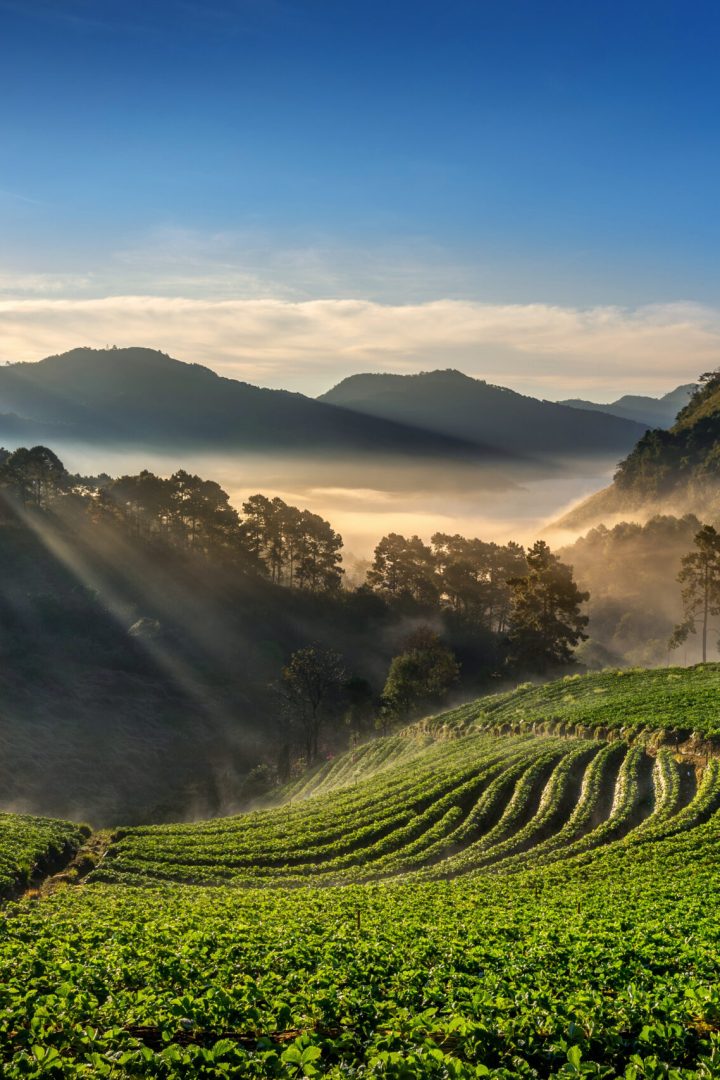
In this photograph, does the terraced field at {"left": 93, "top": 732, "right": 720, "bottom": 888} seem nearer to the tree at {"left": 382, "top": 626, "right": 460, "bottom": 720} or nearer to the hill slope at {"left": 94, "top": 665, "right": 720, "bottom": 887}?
the hill slope at {"left": 94, "top": 665, "right": 720, "bottom": 887}

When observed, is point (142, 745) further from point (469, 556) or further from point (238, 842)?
point (469, 556)

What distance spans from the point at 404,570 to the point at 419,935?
139 meters

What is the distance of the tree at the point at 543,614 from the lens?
10925 cm

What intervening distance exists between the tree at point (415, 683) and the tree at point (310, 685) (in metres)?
7.18

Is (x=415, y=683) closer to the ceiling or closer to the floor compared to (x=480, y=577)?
closer to the floor

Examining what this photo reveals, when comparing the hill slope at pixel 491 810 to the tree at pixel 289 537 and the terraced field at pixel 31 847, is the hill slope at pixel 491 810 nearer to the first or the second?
the terraced field at pixel 31 847

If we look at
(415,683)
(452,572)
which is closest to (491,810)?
(415,683)

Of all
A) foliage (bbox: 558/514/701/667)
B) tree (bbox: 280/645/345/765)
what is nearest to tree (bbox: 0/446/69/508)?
tree (bbox: 280/645/345/765)

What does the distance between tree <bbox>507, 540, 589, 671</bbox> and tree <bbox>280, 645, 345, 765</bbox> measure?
2512 cm

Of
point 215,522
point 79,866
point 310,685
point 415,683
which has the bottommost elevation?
point 310,685

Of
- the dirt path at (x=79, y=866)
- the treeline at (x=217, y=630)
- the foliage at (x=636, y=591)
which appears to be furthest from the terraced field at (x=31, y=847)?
the foliage at (x=636, y=591)

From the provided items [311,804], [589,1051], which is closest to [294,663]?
[311,804]

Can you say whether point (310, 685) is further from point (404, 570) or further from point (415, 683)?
point (404, 570)

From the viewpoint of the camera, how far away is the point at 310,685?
4139 inches
